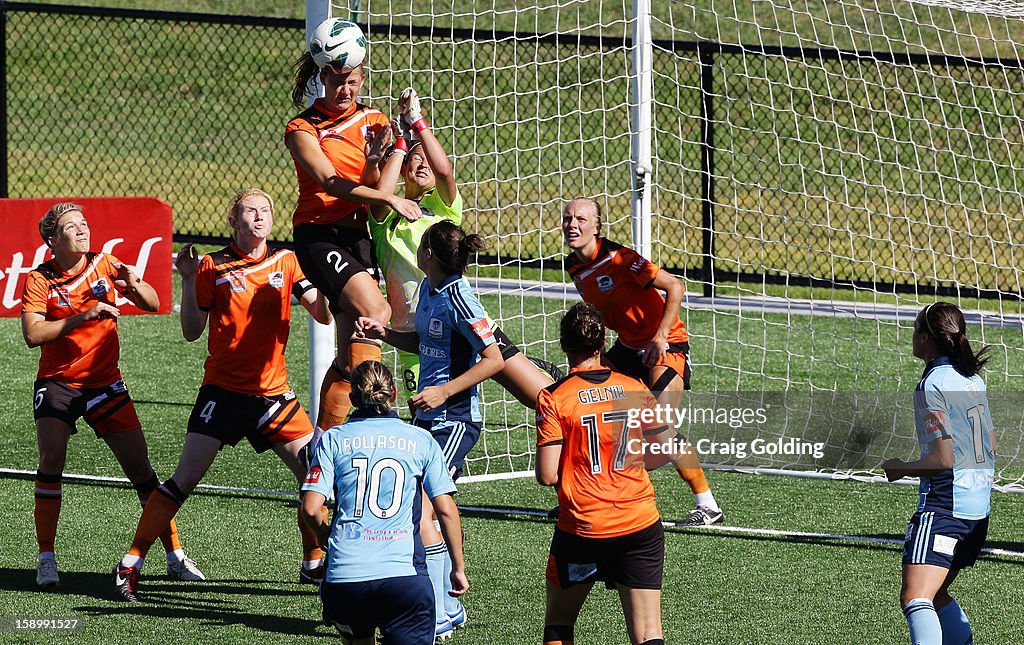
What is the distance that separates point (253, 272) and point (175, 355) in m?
6.39

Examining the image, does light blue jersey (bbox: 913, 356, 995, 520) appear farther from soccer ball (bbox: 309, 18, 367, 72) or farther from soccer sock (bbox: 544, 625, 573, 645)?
soccer ball (bbox: 309, 18, 367, 72)

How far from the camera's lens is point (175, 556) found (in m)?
7.54

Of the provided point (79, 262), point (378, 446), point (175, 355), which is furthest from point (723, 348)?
point (378, 446)

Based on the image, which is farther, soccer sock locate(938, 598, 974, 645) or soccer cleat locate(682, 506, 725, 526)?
soccer cleat locate(682, 506, 725, 526)

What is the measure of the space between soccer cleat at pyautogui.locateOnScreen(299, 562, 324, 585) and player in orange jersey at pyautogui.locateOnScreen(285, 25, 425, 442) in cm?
109

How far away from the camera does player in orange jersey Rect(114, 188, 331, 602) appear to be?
7.16 metres

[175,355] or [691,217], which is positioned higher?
[691,217]

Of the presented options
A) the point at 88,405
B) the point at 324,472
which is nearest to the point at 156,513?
the point at 88,405

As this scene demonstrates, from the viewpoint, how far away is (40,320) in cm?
738

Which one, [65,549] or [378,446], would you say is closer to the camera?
[378,446]

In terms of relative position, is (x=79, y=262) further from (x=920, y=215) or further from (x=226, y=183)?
(x=226, y=183)

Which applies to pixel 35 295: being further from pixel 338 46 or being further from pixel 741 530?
pixel 741 530

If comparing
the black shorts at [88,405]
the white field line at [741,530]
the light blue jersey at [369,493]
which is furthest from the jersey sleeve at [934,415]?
the black shorts at [88,405]

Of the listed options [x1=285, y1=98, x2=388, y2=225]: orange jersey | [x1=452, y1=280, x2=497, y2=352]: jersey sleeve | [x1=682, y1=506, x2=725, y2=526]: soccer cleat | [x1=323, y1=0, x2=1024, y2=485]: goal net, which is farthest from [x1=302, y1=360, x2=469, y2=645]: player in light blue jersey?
[x1=323, y1=0, x2=1024, y2=485]: goal net
